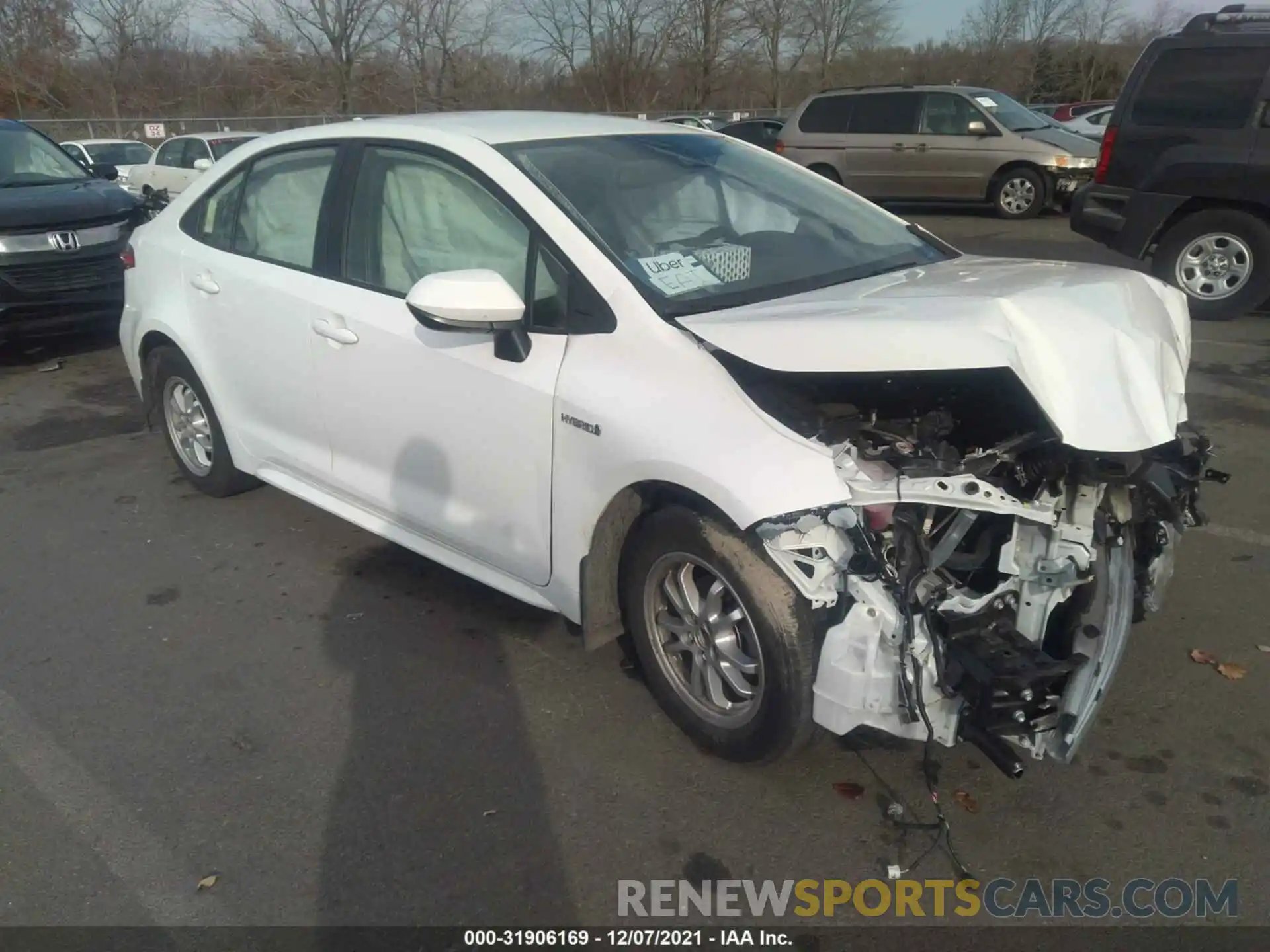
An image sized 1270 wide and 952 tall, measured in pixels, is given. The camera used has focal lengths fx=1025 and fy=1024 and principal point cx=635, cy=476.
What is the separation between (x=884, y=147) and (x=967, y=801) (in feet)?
45.2

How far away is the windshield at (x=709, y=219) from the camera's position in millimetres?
3250

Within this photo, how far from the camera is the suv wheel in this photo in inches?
566

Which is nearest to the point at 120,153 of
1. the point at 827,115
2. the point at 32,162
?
the point at 32,162

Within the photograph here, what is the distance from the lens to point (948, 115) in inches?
583

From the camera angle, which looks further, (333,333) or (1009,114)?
(1009,114)

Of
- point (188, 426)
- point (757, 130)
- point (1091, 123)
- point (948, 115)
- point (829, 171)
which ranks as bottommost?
point (188, 426)

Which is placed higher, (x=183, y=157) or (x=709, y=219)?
(x=183, y=157)

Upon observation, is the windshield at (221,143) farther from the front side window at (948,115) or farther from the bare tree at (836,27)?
the bare tree at (836,27)

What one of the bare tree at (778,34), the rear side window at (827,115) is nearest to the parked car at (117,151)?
the rear side window at (827,115)

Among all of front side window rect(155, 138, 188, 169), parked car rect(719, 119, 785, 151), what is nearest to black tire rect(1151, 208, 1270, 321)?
parked car rect(719, 119, 785, 151)

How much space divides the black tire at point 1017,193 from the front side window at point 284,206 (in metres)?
12.5

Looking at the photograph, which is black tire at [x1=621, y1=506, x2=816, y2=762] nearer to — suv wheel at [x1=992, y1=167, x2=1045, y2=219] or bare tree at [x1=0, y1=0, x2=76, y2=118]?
suv wheel at [x1=992, y1=167, x2=1045, y2=219]

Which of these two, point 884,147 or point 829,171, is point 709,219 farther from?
point 829,171

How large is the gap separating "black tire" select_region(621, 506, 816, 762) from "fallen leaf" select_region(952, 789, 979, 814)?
486 millimetres
